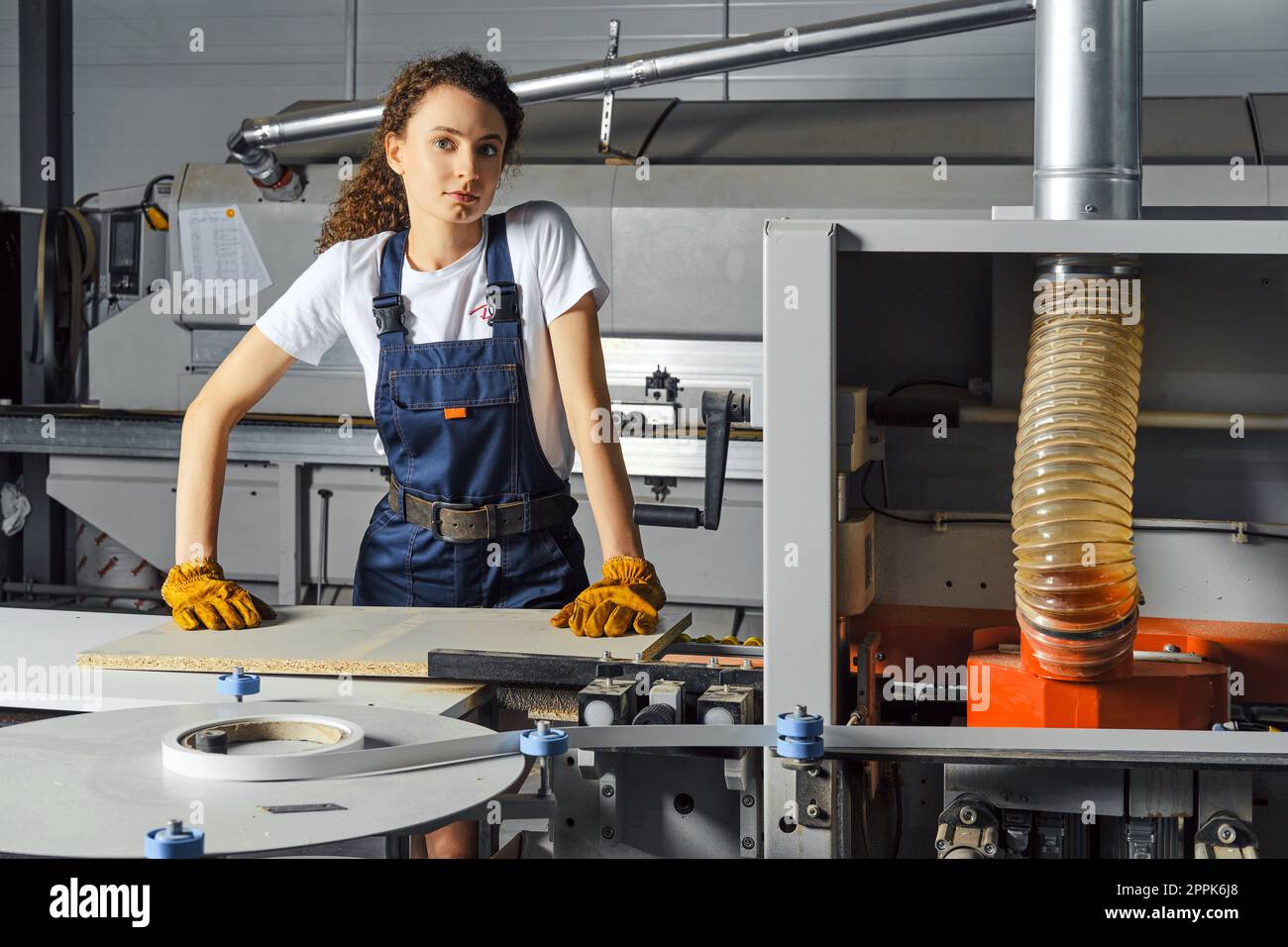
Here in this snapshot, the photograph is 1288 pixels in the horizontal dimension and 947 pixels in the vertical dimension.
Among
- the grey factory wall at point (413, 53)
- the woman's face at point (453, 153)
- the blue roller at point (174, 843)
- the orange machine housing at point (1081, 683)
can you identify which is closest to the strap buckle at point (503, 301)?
the woman's face at point (453, 153)

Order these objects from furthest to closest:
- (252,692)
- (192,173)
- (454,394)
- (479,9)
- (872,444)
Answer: (479,9)
(192,173)
(454,394)
(872,444)
(252,692)

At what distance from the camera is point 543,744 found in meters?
1.02

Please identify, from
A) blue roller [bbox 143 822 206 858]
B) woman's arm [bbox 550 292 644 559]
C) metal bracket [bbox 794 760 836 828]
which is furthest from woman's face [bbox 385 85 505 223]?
blue roller [bbox 143 822 206 858]

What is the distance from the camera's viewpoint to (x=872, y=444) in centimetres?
137

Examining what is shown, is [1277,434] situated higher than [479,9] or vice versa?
[479,9]

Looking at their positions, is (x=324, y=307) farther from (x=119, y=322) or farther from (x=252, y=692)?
(x=119, y=322)

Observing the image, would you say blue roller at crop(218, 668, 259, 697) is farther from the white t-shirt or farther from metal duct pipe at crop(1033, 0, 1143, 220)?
metal duct pipe at crop(1033, 0, 1143, 220)

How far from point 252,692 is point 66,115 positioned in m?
4.18

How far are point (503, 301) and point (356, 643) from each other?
537 millimetres

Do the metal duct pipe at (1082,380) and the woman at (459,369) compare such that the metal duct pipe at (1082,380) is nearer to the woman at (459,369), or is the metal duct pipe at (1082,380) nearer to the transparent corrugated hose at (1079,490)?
the transparent corrugated hose at (1079,490)

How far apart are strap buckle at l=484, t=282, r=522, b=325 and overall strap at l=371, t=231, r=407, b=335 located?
0.43 ft

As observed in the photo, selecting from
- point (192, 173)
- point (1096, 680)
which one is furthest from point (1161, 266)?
point (192, 173)

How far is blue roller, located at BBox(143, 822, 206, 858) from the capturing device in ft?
2.66

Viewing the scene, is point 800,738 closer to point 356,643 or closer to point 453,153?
point 356,643
